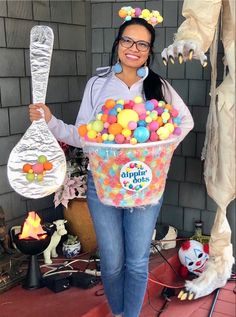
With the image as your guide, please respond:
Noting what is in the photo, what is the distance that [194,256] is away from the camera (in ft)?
9.16

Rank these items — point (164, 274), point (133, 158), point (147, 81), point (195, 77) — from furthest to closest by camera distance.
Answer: point (195, 77)
point (164, 274)
point (147, 81)
point (133, 158)

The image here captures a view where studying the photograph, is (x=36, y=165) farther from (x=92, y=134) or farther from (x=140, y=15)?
(x=140, y=15)

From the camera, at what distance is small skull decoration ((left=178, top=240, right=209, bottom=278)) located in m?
2.80

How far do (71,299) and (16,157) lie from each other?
2.51 ft

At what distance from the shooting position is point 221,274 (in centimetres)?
256

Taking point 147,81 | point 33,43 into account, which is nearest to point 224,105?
point 147,81

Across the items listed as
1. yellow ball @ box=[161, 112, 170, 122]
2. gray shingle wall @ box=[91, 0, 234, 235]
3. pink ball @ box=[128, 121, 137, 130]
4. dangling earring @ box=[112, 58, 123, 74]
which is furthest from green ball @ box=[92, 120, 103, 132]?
gray shingle wall @ box=[91, 0, 234, 235]

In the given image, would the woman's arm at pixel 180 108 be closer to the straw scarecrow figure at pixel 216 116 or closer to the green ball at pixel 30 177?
the straw scarecrow figure at pixel 216 116

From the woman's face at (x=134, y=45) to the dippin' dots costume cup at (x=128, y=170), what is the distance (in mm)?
368

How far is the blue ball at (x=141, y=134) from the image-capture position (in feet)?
5.54

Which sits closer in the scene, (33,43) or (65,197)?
(33,43)

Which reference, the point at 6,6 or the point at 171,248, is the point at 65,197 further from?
the point at 6,6

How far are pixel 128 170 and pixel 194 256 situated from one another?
124 centimetres

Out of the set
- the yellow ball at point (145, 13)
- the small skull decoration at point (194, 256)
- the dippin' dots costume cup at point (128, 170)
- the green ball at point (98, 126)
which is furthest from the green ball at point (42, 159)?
the small skull decoration at point (194, 256)
